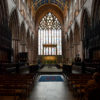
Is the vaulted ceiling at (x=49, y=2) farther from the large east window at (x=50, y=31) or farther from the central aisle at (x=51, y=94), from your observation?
the central aisle at (x=51, y=94)

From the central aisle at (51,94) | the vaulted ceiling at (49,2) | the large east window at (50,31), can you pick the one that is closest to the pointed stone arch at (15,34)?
the central aisle at (51,94)

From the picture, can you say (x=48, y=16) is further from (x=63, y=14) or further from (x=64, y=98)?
(x=64, y=98)

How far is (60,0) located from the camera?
3691 centimetres

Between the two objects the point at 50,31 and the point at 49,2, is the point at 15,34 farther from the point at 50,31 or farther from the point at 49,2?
the point at 49,2

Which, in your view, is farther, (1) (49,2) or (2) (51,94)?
(1) (49,2)

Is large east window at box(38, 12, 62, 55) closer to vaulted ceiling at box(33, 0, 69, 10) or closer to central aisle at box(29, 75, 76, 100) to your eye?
vaulted ceiling at box(33, 0, 69, 10)

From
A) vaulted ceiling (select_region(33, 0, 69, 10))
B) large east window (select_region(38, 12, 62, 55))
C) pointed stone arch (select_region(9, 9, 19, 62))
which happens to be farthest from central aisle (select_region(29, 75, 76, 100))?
large east window (select_region(38, 12, 62, 55))

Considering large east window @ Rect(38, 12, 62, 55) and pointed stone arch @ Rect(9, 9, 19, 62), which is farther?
large east window @ Rect(38, 12, 62, 55)

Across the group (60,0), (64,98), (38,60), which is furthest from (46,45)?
(64,98)

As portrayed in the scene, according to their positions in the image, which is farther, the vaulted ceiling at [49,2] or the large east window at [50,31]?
the large east window at [50,31]

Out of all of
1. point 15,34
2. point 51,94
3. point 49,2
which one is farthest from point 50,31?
point 51,94

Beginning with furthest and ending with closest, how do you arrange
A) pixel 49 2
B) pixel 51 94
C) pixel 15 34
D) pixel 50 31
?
1. pixel 50 31
2. pixel 49 2
3. pixel 15 34
4. pixel 51 94

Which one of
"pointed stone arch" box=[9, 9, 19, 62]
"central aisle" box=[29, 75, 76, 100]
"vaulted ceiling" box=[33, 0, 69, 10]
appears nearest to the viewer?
"central aisle" box=[29, 75, 76, 100]

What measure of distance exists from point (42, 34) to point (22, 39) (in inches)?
682
